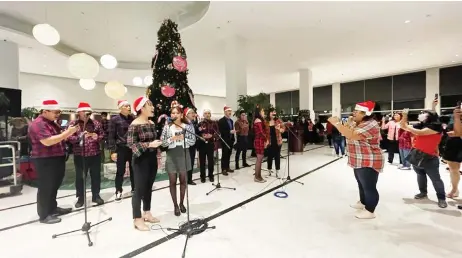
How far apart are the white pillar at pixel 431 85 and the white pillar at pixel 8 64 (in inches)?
626

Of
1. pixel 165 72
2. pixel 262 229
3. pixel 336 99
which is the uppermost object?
pixel 336 99

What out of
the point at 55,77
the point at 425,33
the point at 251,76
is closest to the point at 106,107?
the point at 55,77

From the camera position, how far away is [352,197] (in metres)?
3.47

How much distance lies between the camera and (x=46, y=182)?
2738 mm

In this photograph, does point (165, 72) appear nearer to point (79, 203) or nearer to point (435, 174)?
point (79, 203)

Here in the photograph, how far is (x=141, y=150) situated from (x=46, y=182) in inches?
57.6

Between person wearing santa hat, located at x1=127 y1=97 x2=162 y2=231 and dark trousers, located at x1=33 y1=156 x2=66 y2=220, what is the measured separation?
121 cm

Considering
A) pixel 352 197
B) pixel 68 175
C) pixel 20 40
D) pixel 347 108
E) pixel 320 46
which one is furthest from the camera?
pixel 347 108

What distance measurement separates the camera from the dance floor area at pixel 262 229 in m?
2.07

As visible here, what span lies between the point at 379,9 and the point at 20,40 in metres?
9.11

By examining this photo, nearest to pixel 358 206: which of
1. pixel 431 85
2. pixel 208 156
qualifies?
pixel 208 156

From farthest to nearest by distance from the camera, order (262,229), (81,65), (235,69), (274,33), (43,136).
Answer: (235,69) → (274,33) → (81,65) → (43,136) → (262,229)

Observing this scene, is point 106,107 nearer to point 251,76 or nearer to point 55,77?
point 55,77

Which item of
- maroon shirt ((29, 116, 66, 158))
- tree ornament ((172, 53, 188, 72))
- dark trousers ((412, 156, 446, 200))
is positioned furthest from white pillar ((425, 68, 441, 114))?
maroon shirt ((29, 116, 66, 158))
